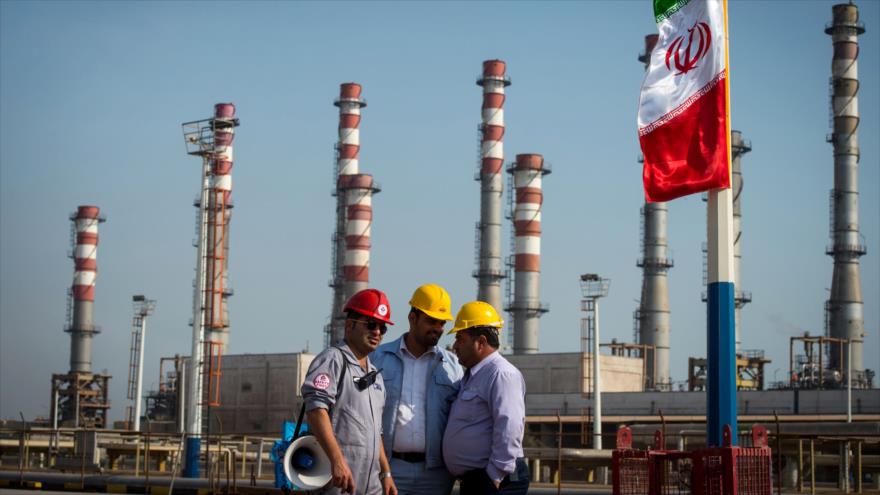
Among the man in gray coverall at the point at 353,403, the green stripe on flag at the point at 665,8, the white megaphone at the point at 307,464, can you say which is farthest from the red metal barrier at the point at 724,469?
the green stripe on flag at the point at 665,8

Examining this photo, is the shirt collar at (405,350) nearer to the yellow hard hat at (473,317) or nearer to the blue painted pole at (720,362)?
the yellow hard hat at (473,317)

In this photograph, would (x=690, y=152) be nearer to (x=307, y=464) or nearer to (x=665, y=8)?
(x=665, y=8)

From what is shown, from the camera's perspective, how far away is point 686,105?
7945mm

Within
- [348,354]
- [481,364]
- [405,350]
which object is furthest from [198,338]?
[348,354]

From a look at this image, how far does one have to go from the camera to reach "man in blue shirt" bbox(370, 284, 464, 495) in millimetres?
5664

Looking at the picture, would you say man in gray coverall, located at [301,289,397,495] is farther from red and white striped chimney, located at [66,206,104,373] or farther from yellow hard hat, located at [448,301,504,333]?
red and white striped chimney, located at [66,206,104,373]

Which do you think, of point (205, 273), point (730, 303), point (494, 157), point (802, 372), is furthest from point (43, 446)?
point (730, 303)

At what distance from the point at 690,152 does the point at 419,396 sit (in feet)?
9.99

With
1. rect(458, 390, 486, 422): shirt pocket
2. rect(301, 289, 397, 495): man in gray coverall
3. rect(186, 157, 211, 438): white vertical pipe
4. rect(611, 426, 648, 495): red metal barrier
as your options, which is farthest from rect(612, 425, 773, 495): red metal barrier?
rect(186, 157, 211, 438): white vertical pipe

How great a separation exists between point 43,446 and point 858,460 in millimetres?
28989

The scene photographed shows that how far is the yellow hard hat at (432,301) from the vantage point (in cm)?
566

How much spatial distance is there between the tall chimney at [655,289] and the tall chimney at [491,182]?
6136 millimetres

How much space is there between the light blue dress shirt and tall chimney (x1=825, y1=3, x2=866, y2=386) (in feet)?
140

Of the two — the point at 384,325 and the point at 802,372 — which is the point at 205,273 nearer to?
the point at 384,325
